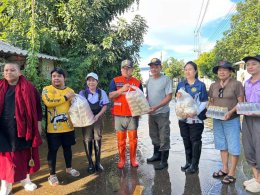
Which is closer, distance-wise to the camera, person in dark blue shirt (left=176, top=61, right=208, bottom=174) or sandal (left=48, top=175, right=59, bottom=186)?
sandal (left=48, top=175, right=59, bottom=186)

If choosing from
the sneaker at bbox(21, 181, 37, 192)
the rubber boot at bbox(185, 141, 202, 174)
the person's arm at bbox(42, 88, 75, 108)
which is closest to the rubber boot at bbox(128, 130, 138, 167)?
the rubber boot at bbox(185, 141, 202, 174)

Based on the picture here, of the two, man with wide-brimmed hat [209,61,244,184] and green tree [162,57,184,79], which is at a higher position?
green tree [162,57,184,79]

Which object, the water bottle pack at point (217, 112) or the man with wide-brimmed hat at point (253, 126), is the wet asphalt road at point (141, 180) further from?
the water bottle pack at point (217, 112)

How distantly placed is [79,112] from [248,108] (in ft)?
8.43

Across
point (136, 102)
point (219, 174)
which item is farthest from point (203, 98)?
point (219, 174)

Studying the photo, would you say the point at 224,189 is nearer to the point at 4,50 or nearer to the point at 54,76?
the point at 54,76

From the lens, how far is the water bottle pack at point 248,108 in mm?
3951

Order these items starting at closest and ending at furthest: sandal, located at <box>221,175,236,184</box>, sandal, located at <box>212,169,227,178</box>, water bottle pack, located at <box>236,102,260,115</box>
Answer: water bottle pack, located at <box>236,102,260,115</box>
sandal, located at <box>221,175,236,184</box>
sandal, located at <box>212,169,227,178</box>

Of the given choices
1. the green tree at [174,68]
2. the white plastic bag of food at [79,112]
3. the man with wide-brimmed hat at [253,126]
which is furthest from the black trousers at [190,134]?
the green tree at [174,68]

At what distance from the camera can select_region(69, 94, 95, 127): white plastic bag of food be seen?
15.5ft

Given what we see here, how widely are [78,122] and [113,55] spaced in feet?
34.7

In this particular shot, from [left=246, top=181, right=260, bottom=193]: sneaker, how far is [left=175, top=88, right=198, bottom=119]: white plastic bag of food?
135 cm

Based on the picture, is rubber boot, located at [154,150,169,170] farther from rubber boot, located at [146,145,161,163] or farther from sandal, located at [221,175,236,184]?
sandal, located at [221,175,236,184]

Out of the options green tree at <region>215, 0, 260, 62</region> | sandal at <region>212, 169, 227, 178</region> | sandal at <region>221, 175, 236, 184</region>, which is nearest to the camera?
sandal at <region>221, 175, 236, 184</region>
